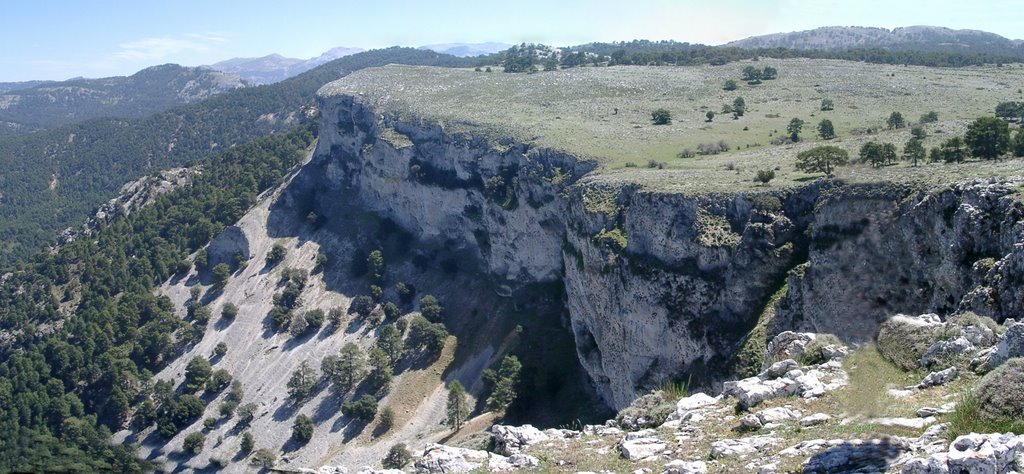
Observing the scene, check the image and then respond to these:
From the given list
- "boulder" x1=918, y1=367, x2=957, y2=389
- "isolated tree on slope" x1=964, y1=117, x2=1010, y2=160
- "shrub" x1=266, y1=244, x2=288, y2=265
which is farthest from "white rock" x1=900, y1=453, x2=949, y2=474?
"shrub" x1=266, y1=244, x2=288, y2=265

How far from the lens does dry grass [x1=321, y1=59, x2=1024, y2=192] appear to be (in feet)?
162

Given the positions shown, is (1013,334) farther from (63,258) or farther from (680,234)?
(63,258)

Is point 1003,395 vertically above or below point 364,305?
above

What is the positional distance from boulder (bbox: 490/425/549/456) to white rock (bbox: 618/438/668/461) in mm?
3388

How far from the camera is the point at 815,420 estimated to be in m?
16.2

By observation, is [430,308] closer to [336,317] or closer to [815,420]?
[336,317]

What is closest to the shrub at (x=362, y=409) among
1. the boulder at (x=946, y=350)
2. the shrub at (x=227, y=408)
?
the shrub at (x=227, y=408)

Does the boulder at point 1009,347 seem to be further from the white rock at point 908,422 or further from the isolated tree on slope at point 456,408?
the isolated tree on slope at point 456,408

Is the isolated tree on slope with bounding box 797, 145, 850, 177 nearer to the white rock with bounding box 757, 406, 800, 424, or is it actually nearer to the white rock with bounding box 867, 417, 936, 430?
the white rock with bounding box 757, 406, 800, 424

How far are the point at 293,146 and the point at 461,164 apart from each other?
57.7 metres

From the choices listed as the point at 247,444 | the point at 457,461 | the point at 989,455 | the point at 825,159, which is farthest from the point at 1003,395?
the point at 247,444

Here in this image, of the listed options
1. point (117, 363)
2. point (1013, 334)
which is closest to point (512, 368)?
point (1013, 334)

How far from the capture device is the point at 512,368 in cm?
5869

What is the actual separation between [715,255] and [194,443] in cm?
5267
